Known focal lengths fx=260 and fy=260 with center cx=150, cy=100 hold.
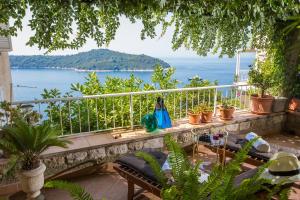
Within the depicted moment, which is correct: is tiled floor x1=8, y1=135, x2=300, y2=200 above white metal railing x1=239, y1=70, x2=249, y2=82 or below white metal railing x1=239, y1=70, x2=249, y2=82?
below

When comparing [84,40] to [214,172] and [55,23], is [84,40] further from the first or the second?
[214,172]

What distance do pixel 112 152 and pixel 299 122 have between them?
12.8 feet

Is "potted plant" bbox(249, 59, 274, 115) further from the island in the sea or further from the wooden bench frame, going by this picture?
the island in the sea

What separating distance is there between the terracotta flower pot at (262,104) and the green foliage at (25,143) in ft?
13.3

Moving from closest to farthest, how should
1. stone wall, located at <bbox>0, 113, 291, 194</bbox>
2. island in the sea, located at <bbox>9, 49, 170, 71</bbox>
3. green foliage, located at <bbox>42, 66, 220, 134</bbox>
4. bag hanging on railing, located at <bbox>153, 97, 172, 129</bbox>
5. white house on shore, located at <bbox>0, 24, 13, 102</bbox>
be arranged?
stone wall, located at <bbox>0, 113, 291, 194</bbox> < bag hanging on railing, located at <bbox>153, 97, 172, 129</bbox> < green foliage, located at <bbox>42, 66, 220, 134</bbox> < white house on shore, located at <bbox>0, 24, 13, 102</bbox> < island in the sea, located at <bbox>9, 49, 170, 71</bbox>

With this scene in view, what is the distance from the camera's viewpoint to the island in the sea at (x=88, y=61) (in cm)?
852

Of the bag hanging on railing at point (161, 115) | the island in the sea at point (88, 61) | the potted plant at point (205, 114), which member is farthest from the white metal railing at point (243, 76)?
the bag hanging on railing at point (161, 115)

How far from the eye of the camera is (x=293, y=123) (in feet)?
17.7

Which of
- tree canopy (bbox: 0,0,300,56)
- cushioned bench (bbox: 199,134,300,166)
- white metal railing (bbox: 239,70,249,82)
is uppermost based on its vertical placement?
tree canopy (bbox: 0,0,300,56)

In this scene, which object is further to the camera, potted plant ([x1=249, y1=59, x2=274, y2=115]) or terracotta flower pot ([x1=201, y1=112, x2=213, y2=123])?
potted plant ([x1=249, y1=59, x2=274, y2=115])

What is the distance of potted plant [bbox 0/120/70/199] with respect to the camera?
2684 mm

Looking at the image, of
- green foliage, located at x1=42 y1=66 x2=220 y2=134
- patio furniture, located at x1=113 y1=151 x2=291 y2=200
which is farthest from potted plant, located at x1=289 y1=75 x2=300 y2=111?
patio furniture, located at x1=113 y1=151 x2=291 y2=200

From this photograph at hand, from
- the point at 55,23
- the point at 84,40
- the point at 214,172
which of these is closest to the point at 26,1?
the point at 55,23

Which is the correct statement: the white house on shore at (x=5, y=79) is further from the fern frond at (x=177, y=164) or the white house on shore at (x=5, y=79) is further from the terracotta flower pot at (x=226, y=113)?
the fern frond at (x=177, y=164)
